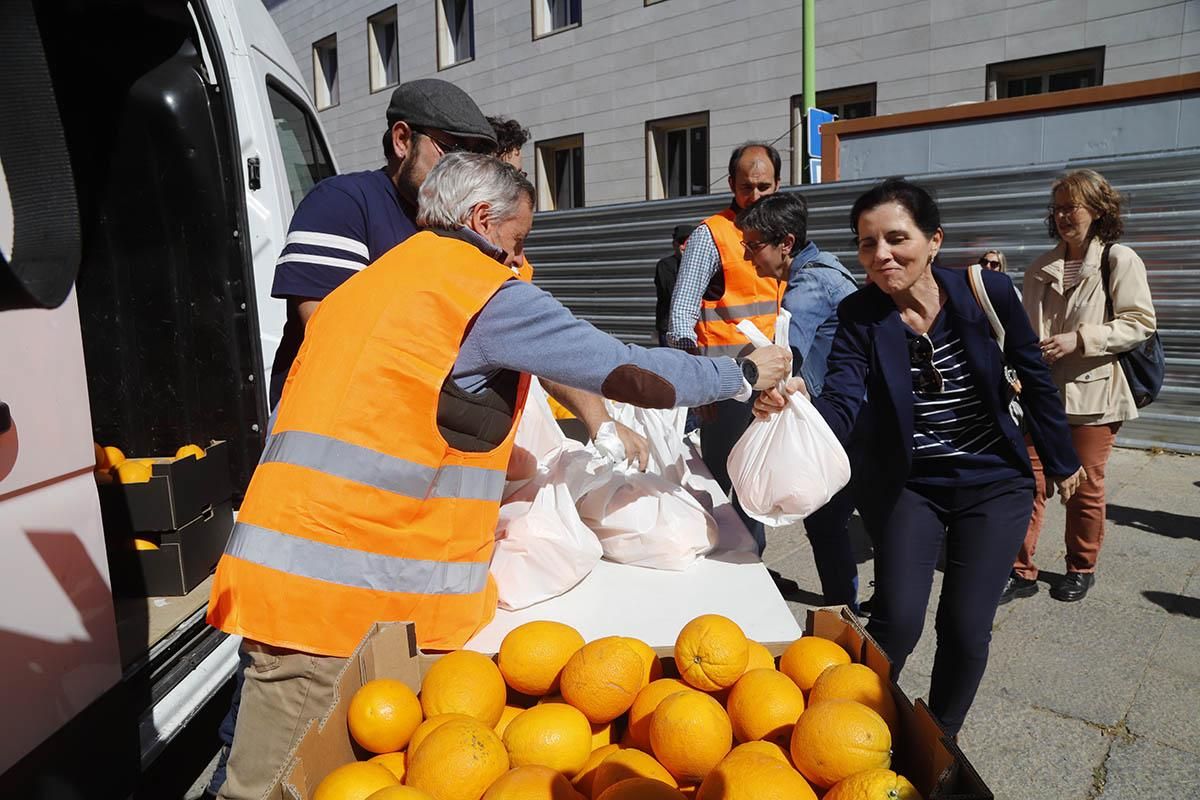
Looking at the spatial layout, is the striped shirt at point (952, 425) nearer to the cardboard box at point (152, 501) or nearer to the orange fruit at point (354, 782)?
the orange fruit at point (354, 782)

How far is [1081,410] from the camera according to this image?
12.2ft

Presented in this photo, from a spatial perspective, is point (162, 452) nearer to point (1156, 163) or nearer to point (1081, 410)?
point (1081, 410)

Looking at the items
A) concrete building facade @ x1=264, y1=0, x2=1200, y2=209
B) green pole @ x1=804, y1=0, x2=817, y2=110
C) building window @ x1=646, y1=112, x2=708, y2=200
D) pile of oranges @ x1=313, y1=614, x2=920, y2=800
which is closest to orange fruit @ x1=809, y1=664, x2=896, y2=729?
pile of oranges @ x1=313, y1=614, x2=920, y2=800

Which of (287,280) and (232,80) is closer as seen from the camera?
(287,280)

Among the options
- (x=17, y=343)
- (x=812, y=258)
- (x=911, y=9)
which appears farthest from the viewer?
(x=911, y=9)

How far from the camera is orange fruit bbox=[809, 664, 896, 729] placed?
1.24 m

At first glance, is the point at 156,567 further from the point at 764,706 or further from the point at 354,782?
the point at 764,706

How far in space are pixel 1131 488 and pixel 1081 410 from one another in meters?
2.18

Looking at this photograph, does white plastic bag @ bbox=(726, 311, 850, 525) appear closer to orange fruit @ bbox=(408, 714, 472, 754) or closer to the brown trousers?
orange fruit @ bbox=(408, 714, 472, 754)

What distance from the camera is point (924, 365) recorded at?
2.40 m

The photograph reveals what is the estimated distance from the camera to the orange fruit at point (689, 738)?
119cm

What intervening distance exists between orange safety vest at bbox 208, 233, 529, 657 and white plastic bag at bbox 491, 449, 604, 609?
322 mm

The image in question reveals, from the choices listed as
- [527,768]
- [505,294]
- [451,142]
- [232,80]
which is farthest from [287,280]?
[527,768]

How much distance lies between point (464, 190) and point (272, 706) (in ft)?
3.77
